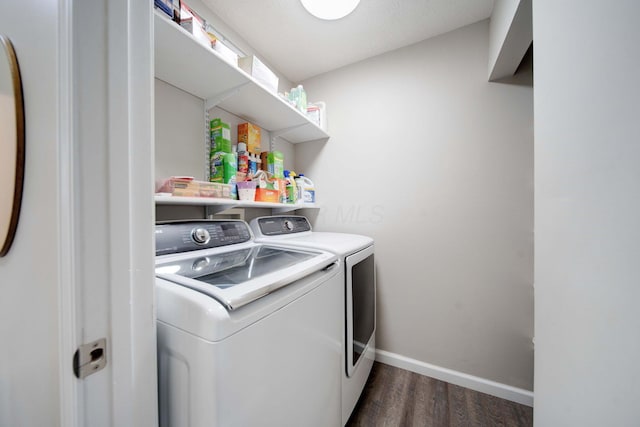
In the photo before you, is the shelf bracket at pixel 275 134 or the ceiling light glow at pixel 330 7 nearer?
the ceiling light glow at pixel 330 7

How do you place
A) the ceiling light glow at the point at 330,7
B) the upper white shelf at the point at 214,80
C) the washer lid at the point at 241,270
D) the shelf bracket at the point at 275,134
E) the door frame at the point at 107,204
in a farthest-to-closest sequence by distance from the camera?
the shelf bracket at the point at 275,134, the ceiling light glow at the point at 330,7, the upper white shelf at the point at 214,80, the washer lid at the point at 241,270, the door frame at the point at 107,204

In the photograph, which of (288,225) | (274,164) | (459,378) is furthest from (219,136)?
(459,378)

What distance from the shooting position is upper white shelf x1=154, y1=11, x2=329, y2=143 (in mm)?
970

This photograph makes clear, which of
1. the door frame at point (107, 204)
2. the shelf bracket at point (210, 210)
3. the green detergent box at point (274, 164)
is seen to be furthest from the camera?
the green detergent box at point (274, 164)

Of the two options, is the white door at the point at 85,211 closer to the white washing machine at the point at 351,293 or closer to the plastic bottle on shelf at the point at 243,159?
the white washing machine at the point at 351,293

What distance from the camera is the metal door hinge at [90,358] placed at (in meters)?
0.39

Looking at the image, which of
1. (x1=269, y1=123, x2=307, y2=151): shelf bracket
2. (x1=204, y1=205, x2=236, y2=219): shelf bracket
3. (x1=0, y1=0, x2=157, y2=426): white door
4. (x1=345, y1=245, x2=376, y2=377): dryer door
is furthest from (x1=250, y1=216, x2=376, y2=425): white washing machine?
(x1=0, y1=0, x2=157, y2=426): white door

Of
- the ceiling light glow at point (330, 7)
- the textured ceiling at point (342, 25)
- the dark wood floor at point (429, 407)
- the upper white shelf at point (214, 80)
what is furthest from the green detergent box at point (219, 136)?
the dark wood floor at point (429, 407)

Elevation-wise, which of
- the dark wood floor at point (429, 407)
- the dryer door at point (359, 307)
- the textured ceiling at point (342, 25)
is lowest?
the dark wood floor at point (429, 407)

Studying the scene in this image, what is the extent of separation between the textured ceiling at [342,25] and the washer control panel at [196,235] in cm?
142

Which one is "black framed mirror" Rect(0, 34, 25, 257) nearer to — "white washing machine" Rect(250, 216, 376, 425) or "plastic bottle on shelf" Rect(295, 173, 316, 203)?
"white washing machine" Rect(250, 216, 376, 425)

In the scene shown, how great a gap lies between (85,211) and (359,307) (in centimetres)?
134

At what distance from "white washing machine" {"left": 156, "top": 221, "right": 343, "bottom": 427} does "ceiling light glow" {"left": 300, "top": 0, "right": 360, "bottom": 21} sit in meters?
1.51

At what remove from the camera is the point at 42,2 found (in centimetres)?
44
